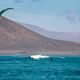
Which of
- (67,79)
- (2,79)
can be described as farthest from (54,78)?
(2,79)

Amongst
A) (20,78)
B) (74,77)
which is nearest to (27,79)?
(20,78)

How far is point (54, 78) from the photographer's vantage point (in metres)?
108

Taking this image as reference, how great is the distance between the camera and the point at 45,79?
345 ft

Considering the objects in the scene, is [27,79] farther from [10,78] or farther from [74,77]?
[74,77]

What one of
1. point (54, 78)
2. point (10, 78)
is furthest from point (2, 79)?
point (54, 78)

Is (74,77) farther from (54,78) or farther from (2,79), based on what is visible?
(2,79)

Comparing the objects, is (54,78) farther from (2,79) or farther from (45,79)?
(2,79)

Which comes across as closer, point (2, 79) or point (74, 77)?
point (2, 79)

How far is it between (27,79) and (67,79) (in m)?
7.37

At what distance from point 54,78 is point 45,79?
3.16m

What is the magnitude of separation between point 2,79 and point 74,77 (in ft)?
48.4

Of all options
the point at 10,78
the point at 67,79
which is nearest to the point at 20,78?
the point at 10,78

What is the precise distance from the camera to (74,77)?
359 ft

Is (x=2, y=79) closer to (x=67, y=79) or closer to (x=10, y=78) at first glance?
(x=10, y=78)
